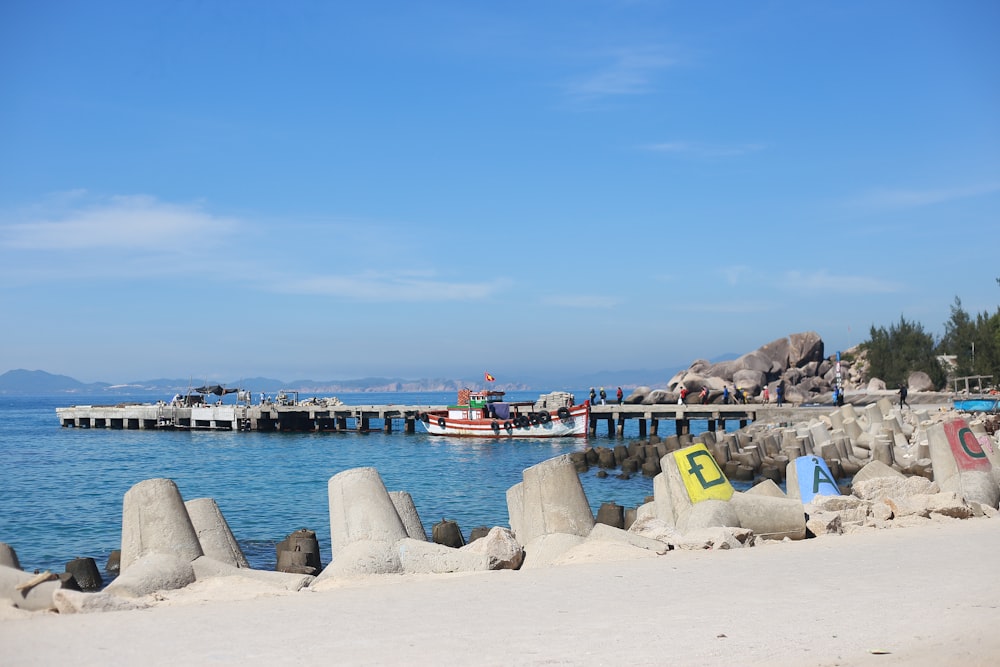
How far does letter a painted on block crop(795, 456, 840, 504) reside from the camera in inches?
551

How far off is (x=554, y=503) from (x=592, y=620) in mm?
4063

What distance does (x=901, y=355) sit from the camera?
2442 inches

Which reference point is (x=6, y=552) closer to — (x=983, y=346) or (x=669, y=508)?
(x=669, y=508)

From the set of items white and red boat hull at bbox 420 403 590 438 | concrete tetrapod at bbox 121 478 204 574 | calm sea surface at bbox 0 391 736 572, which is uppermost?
concrete tetrapod at bbox 121 478 204 574

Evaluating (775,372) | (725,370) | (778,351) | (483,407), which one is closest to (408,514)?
(483,407)

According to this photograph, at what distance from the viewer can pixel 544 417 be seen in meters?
49.1

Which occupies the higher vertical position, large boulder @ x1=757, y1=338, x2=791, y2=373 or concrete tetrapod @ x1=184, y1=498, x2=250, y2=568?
large boulder @ x1=757, y1=338, x2=791, y2=373

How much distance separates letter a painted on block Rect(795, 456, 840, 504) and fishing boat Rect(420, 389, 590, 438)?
3443 centimetres

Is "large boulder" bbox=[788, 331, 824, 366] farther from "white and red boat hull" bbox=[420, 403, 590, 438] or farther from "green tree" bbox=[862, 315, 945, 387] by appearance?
"white and red boat hull" bbox=[420, 403, 590, 438]

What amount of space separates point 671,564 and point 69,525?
1585 cm

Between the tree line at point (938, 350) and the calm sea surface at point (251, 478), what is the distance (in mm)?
17976

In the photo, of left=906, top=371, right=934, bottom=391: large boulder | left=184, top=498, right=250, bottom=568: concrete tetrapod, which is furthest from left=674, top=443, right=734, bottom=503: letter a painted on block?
left=906, top=371, right=934, bottom=391: large boulder

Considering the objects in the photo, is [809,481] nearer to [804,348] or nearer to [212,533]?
[212,533]

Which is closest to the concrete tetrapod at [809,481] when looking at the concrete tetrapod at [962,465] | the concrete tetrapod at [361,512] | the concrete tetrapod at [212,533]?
the concrete tetrapod at [962,465]
